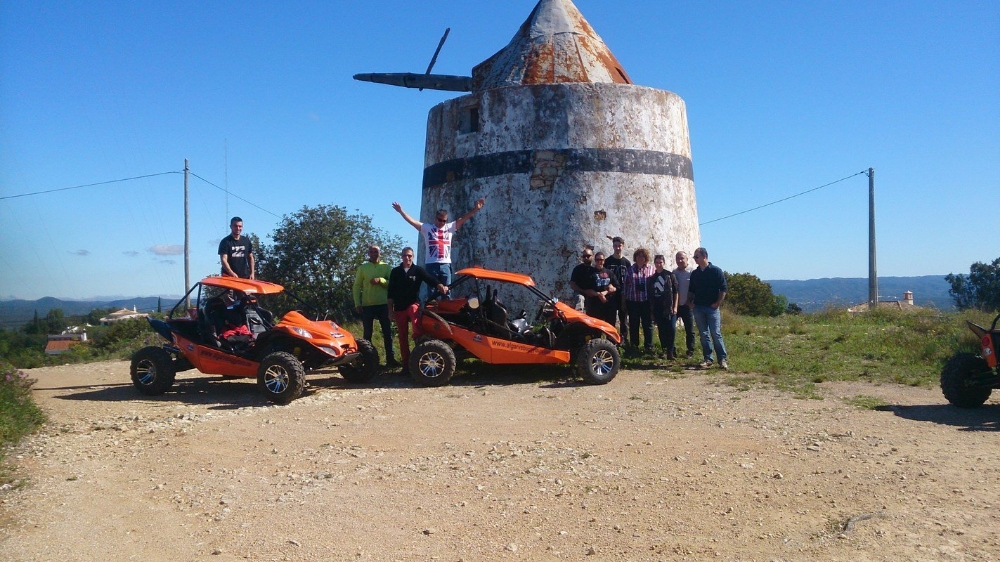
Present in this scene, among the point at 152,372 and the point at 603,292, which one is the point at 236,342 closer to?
the point at 152,372

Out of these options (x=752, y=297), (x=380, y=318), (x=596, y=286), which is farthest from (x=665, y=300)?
(x=752, y=297)

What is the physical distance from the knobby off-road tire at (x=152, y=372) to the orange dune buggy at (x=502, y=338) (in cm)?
287

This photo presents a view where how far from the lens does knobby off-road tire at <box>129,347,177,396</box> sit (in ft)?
32.2

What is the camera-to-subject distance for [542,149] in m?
13.2

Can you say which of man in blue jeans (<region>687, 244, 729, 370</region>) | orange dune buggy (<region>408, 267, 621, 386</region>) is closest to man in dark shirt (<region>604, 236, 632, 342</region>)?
man in blue jeans (<region>687, 244, 729, 370</region>)

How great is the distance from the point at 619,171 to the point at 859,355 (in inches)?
178

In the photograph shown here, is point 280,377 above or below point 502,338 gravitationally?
below

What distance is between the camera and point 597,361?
33.0 feet

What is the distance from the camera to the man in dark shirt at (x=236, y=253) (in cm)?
1097

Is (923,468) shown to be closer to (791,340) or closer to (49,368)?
(791,340)

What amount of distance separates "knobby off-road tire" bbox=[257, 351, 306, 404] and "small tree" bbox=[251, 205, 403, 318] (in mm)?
10405

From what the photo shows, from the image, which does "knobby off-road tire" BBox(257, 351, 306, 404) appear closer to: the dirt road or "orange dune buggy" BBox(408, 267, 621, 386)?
the dirt road

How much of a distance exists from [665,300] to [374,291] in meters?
4.06

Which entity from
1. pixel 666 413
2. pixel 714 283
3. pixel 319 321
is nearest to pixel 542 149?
Answer: pixel 714 283
